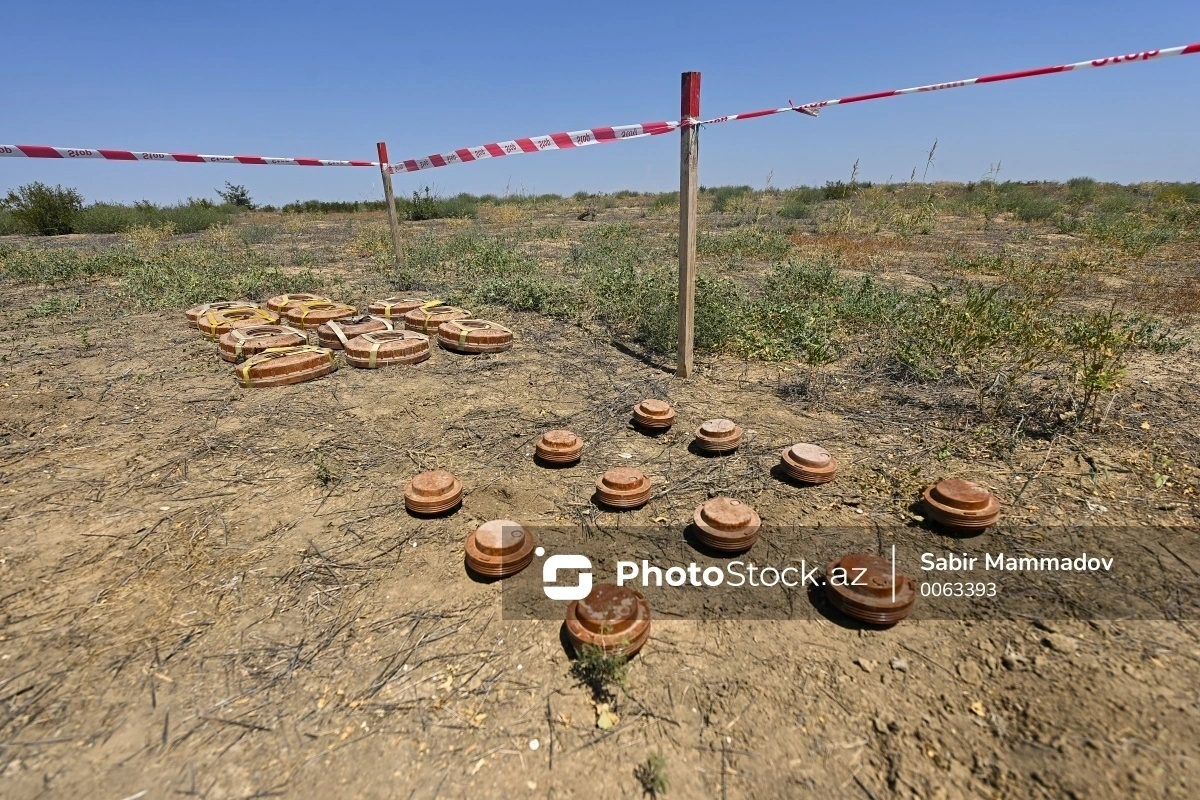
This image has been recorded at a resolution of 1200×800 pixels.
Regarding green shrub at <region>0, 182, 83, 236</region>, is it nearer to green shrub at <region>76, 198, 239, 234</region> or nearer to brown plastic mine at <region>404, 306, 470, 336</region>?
green shrub at <region>76, 198, 239, 234</region>

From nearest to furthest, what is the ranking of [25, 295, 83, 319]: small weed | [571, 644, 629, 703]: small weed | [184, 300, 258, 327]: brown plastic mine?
[571, 644, 629, 703]: small weed
[184, 300, 258, 327]: brown plastic mine
[25, 295, 83, 319]: small weed

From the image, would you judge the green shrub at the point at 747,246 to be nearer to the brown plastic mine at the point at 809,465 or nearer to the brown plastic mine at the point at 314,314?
the brown plastic mine at the point at 314,314

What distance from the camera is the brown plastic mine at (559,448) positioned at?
10.6ft

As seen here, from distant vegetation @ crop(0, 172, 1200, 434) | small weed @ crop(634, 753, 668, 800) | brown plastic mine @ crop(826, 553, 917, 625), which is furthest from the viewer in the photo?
distant vegetation @ crop(0, 172, 1200, 434)

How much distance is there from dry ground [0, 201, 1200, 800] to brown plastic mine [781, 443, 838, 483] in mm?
89

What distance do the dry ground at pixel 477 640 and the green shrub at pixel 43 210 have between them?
68.9ft

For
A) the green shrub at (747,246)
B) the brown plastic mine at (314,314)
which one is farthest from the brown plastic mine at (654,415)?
the green shrub at (747,246)

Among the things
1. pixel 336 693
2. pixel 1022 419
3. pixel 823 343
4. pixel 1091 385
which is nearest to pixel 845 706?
pixel 336 693

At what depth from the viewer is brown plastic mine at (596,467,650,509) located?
2.78m

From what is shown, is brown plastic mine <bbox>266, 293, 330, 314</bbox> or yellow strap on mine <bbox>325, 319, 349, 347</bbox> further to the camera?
brown plastic mine <bbox>266, 293, 330, 314</bbox>

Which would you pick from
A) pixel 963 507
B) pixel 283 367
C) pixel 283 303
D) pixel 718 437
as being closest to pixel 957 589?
pixel 963 507

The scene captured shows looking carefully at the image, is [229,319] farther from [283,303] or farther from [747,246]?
[747,246]

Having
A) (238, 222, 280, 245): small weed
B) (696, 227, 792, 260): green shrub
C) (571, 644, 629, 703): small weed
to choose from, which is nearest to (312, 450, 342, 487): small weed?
(571, 644, 629, 703): small weed

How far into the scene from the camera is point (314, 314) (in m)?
5.88
